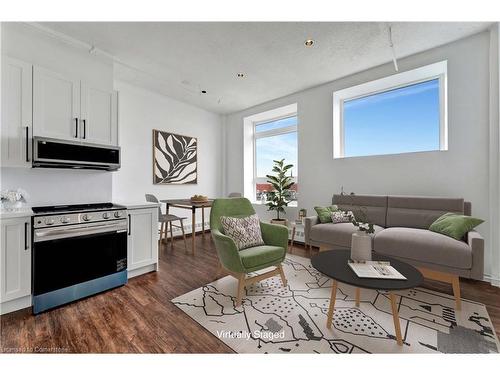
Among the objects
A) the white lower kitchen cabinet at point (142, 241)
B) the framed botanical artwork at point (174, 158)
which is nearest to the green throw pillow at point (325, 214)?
the white lower kitchen cabinet at point (142, 241)

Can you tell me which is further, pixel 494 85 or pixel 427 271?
pixel 494 85

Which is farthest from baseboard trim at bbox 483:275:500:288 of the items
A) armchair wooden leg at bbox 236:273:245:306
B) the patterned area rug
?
armchair wooden leg at bbox 236:273:245:306

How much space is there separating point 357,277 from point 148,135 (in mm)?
3935

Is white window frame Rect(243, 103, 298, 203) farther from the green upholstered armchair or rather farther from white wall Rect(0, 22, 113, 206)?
white wall Rect(0, 22, 113, 206)

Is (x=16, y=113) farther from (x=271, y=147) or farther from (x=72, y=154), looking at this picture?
(x=271, y=147)

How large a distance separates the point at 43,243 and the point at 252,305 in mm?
1922

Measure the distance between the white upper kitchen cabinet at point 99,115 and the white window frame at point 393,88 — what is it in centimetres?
331

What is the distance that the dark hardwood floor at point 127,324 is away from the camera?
1.51 meters

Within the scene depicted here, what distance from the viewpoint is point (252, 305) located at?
6.60 ft

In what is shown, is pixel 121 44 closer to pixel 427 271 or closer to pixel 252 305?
pixel 252 305

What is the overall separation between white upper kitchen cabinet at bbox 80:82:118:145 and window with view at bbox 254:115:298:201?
3.20m

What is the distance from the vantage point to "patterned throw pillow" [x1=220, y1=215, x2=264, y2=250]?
Answer: 2359mm
